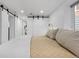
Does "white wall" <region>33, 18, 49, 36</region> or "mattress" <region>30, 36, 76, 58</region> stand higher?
"white wall" <region>33, 18, 49, 36</region>

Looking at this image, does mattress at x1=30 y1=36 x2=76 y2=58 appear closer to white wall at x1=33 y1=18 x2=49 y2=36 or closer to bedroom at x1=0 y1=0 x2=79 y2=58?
bedroom at x1=0 y1=0 x2=79 y2=58

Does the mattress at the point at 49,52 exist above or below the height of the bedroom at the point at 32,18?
below

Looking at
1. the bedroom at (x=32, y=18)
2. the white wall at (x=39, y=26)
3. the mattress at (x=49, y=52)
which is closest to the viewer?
the mattress at (x=49, y=52)

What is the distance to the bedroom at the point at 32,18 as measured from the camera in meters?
4.62

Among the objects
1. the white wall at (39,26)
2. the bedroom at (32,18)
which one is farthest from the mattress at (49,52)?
the white wall at (39,26)

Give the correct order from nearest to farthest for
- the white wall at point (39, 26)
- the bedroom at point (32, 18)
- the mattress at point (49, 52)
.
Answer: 1. the mattress at point (49, 52)
2. the bedroom at point (32, 18)
3. the white wall at point (39, 26)

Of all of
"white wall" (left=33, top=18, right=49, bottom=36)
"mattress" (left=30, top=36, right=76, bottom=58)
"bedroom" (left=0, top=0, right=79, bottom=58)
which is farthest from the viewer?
"white wall" (left=33, top=18, right=49, bottom=36)

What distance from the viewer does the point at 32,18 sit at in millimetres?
10117

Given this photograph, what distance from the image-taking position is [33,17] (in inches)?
398

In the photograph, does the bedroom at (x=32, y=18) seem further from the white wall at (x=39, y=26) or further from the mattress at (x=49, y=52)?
the mattress at (x=49, y=52)

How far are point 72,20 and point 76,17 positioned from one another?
0.70 feet

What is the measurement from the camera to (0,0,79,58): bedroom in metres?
4.62

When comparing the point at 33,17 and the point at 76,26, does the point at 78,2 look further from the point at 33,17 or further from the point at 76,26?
the point at 33,17

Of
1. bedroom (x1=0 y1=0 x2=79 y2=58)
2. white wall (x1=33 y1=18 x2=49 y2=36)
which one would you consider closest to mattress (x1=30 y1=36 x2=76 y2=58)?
bedroom (x1=0 y1=0 x2=79 y2=58)
